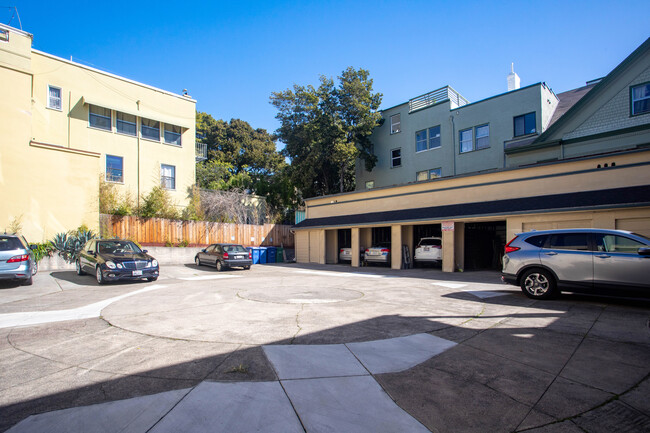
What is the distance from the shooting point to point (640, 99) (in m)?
15.4

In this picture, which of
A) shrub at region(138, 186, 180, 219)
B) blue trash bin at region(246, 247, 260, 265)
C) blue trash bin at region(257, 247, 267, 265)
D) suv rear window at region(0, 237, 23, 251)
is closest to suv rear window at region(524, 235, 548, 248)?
suv rear window at region(0, 237, 23, 251)

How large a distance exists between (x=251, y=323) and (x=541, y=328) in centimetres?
506

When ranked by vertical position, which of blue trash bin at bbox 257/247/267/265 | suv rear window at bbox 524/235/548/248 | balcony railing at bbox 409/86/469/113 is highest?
balcony railing at bbox 409/86/469/113

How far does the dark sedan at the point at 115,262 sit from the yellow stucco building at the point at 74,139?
15.6ft

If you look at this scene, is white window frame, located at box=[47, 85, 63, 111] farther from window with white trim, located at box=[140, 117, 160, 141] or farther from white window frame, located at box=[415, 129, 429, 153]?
white window frame, located at box=[415, 129, 429, 153]

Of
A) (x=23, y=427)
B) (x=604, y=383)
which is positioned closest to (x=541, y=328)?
(x=604, y=383)

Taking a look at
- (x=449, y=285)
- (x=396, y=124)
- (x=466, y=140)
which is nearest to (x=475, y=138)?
(x=466, y=140)

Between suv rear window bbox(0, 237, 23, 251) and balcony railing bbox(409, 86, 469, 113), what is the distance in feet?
79.5

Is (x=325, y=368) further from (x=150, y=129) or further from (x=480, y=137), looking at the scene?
(x=150, y=129)

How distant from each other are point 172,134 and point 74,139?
5953 millimetres

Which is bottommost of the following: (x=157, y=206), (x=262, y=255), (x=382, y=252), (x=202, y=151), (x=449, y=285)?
(x=262, y=255)

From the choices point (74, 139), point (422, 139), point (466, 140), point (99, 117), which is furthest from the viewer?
point (422, 139)

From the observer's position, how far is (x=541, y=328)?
5848mm

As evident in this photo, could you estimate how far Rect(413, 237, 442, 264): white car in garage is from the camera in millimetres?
17844
